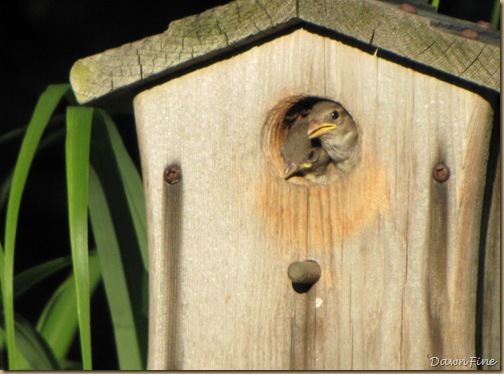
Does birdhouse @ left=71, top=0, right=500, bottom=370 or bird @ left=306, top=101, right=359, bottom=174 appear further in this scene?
bird @ left=306, top=101, right=359, bottom=174

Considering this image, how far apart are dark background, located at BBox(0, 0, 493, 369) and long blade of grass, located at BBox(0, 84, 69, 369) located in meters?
1.46

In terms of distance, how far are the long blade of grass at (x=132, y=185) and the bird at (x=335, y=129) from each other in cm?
44

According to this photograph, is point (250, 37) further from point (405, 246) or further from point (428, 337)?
point (428, 337)

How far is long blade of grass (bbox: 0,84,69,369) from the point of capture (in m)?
2.23

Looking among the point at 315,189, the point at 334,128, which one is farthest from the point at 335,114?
the point at 315,189

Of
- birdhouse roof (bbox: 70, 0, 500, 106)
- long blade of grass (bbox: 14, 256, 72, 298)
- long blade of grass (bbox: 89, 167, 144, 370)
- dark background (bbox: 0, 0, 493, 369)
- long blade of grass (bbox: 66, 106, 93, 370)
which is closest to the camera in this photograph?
birdhouse roof (bbox: 70, 0, 500, 106)

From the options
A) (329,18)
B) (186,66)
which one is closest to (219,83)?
(186,66)

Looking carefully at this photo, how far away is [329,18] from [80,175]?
592 millimetres

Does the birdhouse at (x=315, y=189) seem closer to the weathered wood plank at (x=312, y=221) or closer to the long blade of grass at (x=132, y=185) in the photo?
the weathered wood plank at (x=312, y=221)

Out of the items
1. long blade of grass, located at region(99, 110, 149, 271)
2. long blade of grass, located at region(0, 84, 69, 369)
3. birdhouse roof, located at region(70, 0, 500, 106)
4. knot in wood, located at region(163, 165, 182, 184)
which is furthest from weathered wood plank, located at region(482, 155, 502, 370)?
long blade of grass, located at region(0, 84, 69, 369)

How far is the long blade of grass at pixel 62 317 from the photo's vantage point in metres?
2.75

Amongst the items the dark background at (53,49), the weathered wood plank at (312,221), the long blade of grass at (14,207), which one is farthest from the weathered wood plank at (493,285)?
the dark background at (53,49)

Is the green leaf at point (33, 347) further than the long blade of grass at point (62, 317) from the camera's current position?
No

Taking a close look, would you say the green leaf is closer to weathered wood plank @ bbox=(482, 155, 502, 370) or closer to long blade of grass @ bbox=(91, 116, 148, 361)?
long blade of grass @ bbox=(91, 116, 148, 361)
